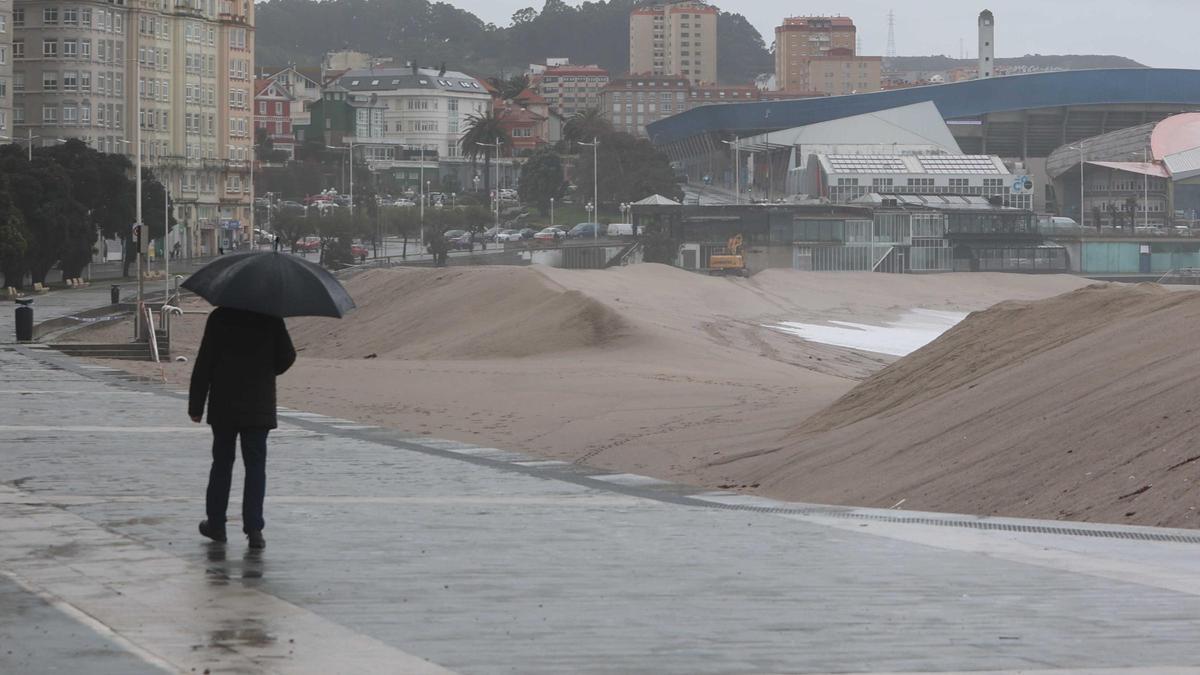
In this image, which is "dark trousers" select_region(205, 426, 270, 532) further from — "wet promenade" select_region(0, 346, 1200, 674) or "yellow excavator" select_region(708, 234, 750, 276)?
"yellow excavator" select_region(708, 234, 750, 276)

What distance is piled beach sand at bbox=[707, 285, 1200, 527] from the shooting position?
13039mm

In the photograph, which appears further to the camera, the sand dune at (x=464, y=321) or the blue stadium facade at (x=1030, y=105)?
the blue stadium facade at (x=1030, y=105)

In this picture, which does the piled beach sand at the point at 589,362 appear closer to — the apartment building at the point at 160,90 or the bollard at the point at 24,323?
the bollard at the point at 24,323

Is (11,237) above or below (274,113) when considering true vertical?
below

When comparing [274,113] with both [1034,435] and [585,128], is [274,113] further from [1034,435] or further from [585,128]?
[1034,435]

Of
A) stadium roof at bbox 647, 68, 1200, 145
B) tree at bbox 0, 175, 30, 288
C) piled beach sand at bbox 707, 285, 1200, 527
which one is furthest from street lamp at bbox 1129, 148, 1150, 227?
piled beach sand at bbox 707, 285, 1200, 527

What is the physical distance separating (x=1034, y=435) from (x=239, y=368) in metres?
→ 7.36

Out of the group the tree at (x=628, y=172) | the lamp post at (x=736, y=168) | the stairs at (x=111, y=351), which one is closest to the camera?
the stairs at (x=111, y=351)

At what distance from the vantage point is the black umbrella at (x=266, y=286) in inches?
405

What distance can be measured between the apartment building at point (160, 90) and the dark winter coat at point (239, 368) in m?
94.4

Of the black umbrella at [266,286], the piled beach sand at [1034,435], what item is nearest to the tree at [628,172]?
the piled beach sand at [1034,435]

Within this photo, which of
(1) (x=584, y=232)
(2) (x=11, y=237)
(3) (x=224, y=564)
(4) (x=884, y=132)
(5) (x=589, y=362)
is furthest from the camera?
(4) (x=884, y=132)

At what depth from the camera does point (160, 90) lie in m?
116

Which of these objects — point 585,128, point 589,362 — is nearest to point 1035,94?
point 585,128
